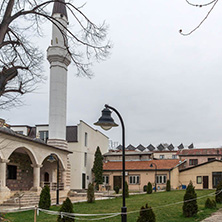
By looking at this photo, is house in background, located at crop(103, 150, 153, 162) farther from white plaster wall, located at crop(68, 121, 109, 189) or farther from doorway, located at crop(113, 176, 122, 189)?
doorway, located at crop(113, 176, 122, 189)

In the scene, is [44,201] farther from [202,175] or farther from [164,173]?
[202,175]

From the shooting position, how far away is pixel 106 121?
9.45 metres

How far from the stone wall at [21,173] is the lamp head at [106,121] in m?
18.6

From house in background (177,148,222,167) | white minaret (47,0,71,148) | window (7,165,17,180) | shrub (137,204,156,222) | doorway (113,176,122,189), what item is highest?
white minaret (47,0,71,148)

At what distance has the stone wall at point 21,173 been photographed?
87.0 ft

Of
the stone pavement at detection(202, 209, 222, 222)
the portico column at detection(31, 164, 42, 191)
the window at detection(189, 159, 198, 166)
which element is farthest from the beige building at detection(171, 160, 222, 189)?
the stone pavement at detection(202, 209, 222, 222)

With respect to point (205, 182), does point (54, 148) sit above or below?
above

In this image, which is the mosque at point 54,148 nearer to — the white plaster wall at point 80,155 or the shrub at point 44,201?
the white plaster wall at point 80,155

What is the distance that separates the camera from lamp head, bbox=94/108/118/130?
941 cm

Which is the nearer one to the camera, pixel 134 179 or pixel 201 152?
pixel 134 179

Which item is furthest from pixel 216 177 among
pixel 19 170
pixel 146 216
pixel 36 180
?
pixel 146 216

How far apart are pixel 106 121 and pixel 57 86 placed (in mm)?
24185

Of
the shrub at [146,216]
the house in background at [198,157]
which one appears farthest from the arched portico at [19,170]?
the house in background at [198,157]

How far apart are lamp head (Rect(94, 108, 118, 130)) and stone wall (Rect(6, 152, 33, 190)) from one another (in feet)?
61.1
